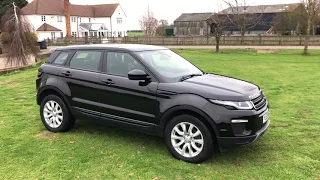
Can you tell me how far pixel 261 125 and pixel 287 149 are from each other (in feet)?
2.82

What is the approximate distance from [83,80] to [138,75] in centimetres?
121

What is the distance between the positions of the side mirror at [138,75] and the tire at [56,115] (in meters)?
1.64

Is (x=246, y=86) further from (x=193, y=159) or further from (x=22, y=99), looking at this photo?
(x=22, y=99)

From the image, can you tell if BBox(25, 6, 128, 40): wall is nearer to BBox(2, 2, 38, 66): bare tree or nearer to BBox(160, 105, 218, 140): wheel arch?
BBox(2, 2, 38, 66): bare tree

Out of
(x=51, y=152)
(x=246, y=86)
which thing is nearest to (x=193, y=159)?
(x=246, y=86)

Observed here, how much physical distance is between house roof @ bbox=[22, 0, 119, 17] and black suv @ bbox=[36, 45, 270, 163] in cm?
5573

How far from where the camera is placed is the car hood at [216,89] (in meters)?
4.29

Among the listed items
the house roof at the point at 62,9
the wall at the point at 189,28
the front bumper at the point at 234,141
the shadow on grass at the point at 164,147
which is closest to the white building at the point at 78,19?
the house roof at the point at 62,9

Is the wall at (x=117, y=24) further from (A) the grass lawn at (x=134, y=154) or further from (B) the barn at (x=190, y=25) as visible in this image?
(A) the grass lawn at (x=134, y=154)

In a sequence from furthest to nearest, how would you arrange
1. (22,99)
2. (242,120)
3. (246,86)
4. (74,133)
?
(22,99) < (74,133) < (246,86) < (242,120)

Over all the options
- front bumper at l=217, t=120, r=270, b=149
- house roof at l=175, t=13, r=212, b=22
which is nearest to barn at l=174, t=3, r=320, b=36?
house roof at l=175, t=13, r=212, b=22

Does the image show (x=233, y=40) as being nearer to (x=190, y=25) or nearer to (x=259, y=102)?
(x=259, y=102)

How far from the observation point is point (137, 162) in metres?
4.49

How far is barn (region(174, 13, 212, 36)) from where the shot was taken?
70094 millimetres
